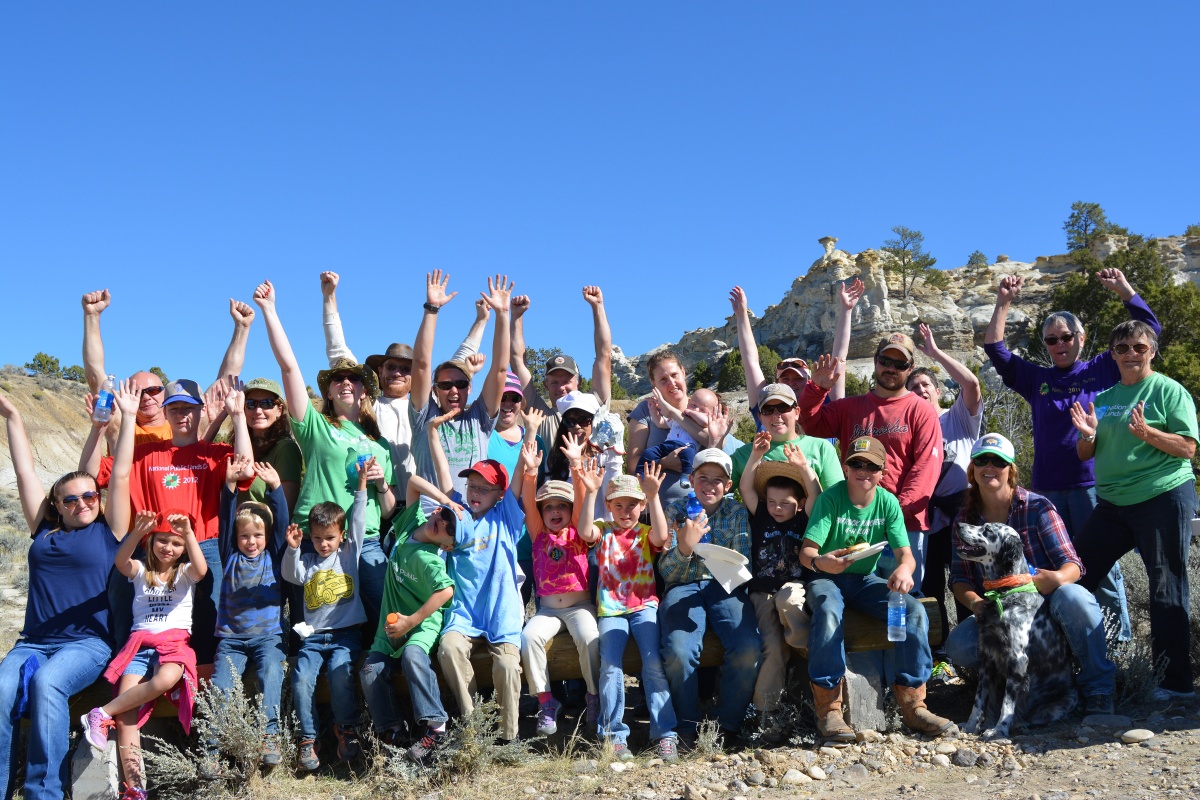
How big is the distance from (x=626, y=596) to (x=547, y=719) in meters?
0.81

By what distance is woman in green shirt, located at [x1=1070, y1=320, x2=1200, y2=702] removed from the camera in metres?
5.07

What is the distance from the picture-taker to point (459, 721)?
4.83 metres

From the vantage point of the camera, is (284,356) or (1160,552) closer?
(1160,552)

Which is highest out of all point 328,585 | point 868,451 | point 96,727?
point 868,451

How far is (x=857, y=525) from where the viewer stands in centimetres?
498

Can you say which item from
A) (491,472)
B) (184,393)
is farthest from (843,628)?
(184,393)

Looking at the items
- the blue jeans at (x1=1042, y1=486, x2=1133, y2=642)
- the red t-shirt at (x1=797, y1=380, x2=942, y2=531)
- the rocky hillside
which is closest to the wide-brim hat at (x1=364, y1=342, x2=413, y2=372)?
the red t-shirt at (x1=797, y1=380, x2=942, y2=531)

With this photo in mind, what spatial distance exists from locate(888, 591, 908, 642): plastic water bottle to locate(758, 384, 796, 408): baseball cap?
1.31m

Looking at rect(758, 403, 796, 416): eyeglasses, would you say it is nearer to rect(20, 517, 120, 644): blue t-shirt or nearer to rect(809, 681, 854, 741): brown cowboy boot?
rect(809, 681, 854, 741): brown cowboy boot

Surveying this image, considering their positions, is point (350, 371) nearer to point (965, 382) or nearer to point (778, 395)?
point (778, 395)

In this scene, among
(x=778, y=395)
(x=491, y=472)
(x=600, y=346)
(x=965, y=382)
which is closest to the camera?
(x=491, y=472)

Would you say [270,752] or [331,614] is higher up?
[331,614]

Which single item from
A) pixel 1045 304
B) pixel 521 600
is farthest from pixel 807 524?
pixel 1045 304

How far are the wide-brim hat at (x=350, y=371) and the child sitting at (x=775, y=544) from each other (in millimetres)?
2521
